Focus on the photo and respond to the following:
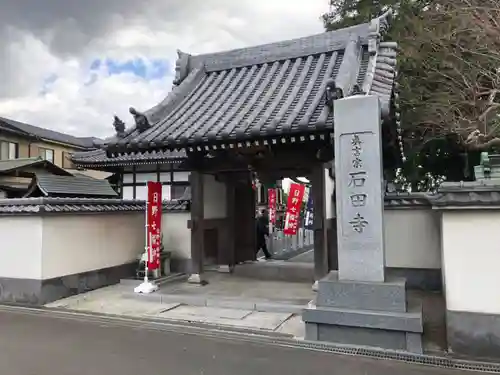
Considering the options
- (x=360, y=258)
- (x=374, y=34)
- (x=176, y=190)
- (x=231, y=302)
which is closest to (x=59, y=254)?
(x=231, y=302)

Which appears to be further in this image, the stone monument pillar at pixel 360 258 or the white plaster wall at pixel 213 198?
the white plaster wall at pixel 213 198

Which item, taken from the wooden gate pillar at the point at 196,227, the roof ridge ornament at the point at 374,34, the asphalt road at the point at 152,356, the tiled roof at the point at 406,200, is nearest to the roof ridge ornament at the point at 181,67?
the wooden gate pillar at the point at 196,227

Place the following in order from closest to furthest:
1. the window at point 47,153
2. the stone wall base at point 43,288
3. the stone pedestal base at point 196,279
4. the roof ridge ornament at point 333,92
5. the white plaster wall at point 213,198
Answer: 1. the roof ridge ornament at point 333,92
2. the stone wall base at point 43,288
3. the stone pedestal base at point 196,279
4. the white plaster wall at point 213,198
5. the window at point 47,153

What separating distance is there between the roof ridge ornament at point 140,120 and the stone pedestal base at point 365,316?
19.2ft

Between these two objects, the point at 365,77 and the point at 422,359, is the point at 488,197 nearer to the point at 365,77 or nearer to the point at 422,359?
the point at 422,359

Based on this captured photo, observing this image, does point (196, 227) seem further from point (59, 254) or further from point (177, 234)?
point (59, 254)

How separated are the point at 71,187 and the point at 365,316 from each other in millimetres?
11282

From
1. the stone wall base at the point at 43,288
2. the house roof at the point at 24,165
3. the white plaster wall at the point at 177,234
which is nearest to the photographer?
the stone wall base at the point at 43,288

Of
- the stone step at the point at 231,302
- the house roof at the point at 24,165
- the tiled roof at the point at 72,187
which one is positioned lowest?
the stone step at the point at 231,302

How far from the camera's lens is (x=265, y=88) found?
1056cm

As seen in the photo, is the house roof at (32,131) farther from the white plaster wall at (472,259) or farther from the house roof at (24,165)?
the white plaster wall at (472,259)

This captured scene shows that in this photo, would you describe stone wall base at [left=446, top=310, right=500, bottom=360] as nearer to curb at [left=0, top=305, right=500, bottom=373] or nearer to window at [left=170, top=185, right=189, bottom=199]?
curb at [left=0, top=305, right=500, bottom=373]

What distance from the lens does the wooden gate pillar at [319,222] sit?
9.30m

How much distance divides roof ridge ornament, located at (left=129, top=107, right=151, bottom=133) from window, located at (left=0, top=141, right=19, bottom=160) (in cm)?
2474
